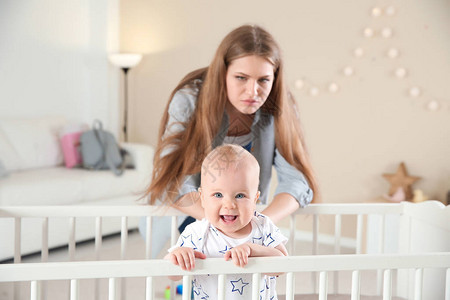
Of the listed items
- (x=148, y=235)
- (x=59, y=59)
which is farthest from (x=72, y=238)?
(x=59, y=59)

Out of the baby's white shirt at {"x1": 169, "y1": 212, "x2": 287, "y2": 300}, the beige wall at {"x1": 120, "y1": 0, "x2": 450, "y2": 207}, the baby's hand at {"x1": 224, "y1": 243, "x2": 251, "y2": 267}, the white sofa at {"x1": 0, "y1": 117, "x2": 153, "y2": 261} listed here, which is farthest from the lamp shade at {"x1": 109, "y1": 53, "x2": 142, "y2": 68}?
the baby's hand at {"x1": 224, "y1": 243, "x2": 251, "y2": 267}

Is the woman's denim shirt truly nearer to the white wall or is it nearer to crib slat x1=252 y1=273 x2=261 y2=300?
crib slat x1=252 y1=273 x2=261 y2=300

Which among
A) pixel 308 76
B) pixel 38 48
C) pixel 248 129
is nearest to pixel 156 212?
pixel 248 129

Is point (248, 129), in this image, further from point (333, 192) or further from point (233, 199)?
point (333, 192)

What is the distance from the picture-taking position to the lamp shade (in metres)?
3.54

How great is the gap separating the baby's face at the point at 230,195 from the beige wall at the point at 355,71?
5.78 ft

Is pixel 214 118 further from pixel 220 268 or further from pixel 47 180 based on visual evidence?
pixel 47 180

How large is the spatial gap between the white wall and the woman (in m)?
2.42

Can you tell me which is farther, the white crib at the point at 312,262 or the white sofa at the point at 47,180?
the white sofa at the point at 47,180

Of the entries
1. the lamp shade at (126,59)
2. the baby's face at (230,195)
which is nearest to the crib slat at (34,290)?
the baby's face at (230,195)

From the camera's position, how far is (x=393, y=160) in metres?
2.97

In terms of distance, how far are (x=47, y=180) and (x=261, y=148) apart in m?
1.80

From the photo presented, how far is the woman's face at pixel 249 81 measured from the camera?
1202 millimetres

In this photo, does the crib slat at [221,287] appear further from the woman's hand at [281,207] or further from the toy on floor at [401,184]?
the toy on floor at [401,184]
